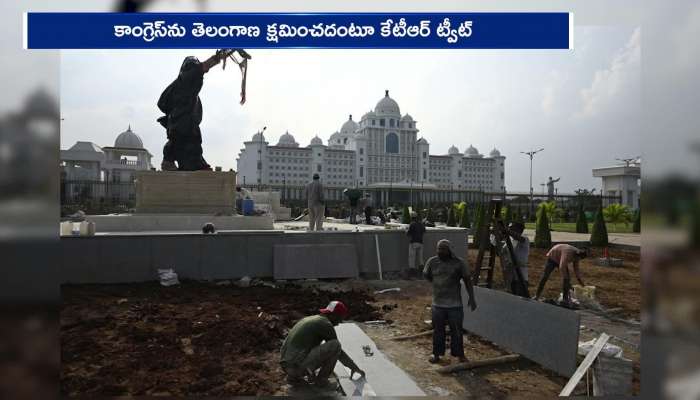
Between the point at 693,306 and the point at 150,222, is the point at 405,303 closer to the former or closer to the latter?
the point at 693,306

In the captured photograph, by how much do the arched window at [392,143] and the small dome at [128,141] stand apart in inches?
2398

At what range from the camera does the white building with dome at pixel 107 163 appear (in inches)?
1334

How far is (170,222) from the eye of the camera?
35.4 ft

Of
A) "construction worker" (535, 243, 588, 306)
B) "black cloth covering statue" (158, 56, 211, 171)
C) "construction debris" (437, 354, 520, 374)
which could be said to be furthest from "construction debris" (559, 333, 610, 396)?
"black cloth covering statue" (158, 56, 211, 171)

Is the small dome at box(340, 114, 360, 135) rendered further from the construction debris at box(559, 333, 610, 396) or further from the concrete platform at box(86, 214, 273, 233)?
the construction debris at box(559, 333, 610, 396)

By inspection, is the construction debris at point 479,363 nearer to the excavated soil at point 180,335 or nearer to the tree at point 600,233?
the excavated soil at point 180,335

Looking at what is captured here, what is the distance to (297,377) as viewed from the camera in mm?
4199

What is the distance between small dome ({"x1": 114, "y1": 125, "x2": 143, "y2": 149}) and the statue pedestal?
177 feet

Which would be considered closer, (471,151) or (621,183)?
(621,183)

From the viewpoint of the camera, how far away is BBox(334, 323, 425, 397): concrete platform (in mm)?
4031

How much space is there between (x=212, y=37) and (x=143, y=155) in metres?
59.6

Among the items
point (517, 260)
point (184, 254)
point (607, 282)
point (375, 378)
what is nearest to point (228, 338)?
point (375, 378)

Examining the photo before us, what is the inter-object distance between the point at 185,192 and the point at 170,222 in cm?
137

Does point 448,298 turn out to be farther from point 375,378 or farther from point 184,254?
point 184,254
